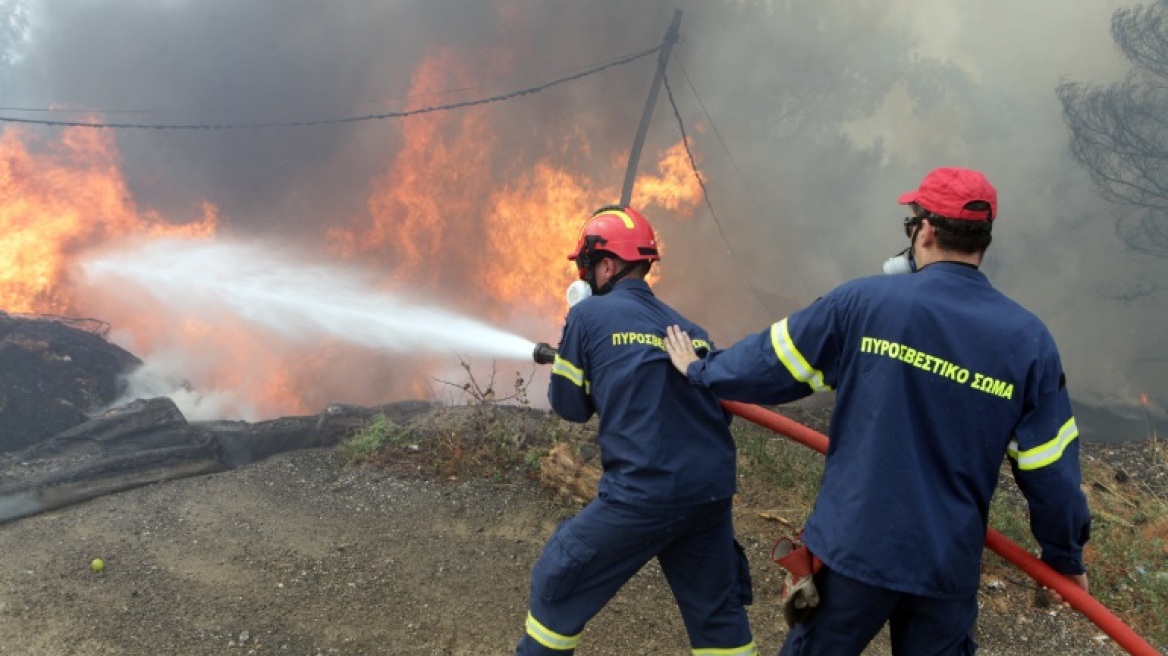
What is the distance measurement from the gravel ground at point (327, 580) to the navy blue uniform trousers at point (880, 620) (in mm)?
1838

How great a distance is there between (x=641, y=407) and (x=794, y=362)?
73cm

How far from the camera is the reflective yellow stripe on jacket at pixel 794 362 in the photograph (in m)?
2.40

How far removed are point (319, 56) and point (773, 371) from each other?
17.2 m

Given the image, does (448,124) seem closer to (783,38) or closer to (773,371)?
(783,38)

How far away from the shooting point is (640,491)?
2.87 metres

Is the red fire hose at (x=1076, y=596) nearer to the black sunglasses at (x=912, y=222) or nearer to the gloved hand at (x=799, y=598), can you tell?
the gloved hand at (x=799, y=598)

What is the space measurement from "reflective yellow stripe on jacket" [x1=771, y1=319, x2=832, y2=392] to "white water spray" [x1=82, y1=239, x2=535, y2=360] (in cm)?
952

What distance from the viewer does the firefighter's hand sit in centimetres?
284

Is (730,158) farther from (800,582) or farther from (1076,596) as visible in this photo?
(800,582)

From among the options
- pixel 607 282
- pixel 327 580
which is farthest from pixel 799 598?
pixel 327 580

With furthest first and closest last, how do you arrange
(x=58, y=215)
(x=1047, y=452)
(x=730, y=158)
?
1. (x=730, y=158)
2. (x=58, y=215)
3. (x=1047, y=452)

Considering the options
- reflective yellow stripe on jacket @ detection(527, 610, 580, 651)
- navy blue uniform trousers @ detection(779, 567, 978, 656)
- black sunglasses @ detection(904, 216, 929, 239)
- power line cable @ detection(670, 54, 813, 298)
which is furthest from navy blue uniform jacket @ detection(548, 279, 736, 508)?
power line cable @ detection(670, 54, 813, 298)

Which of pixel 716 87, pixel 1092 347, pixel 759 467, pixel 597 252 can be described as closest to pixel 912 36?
pixel 716 87

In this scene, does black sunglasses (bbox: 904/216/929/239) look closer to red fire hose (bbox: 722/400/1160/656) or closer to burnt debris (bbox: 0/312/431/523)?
red fire hose (bbox: 722/400/1160/656)
